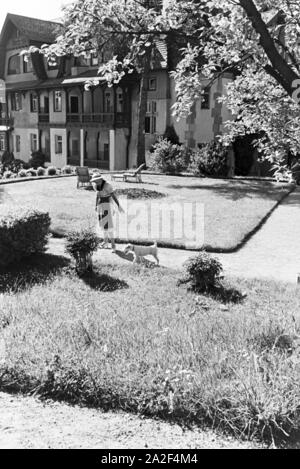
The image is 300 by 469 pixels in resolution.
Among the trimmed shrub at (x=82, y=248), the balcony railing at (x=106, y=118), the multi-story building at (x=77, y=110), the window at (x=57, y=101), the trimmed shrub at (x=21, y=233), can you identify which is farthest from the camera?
the window at (x=57, y=101)

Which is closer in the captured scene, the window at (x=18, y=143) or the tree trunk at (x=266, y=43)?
the tree trunk at (x=266, y=43)

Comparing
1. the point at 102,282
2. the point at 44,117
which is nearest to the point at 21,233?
the point at 102,282

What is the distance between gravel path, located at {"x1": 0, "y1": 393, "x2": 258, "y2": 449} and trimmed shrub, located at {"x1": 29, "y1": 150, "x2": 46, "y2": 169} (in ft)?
115

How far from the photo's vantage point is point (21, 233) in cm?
992

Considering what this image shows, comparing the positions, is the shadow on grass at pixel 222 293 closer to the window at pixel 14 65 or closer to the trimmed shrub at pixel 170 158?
the trimmed shrub at pixel 170 158

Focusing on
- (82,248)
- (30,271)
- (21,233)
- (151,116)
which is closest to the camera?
(82,248)

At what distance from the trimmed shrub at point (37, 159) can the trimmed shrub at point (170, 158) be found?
527 inches

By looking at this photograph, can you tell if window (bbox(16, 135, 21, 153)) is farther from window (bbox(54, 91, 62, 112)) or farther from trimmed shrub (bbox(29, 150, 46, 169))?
window (bbox(54, 91, 62, 112))

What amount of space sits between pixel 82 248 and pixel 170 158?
18941 millimetres

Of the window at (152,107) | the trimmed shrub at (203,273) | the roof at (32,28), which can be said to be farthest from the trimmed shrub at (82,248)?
the roof at (32,28)

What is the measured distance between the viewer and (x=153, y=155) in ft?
94.0

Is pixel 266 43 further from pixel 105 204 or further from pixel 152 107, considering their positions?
pixel 152 107

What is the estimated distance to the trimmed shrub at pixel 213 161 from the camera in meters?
26.1
